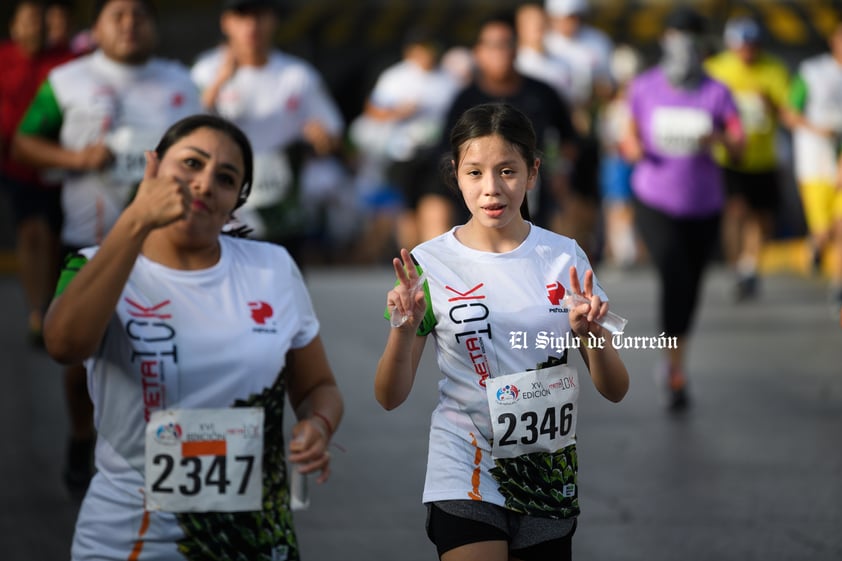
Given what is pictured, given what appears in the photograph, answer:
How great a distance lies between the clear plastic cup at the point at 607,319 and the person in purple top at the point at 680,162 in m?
5.43

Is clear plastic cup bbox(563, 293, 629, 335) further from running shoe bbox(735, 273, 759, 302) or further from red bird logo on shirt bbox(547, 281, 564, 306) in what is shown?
running shoe bbox(735, 273, 759, 302)

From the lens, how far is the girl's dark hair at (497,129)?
3.87 metres

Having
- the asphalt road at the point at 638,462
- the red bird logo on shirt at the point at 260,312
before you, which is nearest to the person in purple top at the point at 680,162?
the asphalt road at the point at 638,462

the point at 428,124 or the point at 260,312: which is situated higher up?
the point at 428,124

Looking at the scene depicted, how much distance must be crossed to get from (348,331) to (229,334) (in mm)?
8602

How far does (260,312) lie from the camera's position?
4.06 m

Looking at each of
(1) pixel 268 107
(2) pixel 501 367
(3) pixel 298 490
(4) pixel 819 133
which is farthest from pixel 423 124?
(2) pixel 501 367

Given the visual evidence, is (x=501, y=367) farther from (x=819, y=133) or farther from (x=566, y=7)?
(x=566, y=7)

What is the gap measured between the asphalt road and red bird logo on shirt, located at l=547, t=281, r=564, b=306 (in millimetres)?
2097

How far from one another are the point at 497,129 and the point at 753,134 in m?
11.8

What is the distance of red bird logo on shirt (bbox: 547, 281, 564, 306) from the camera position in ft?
12.6

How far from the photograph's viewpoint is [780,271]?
60.7 feet

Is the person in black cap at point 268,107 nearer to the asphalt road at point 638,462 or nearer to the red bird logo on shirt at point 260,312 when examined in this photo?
the asphalt road at point 638,462

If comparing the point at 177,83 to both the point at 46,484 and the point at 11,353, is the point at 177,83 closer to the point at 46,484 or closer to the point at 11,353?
the point at 46,484
